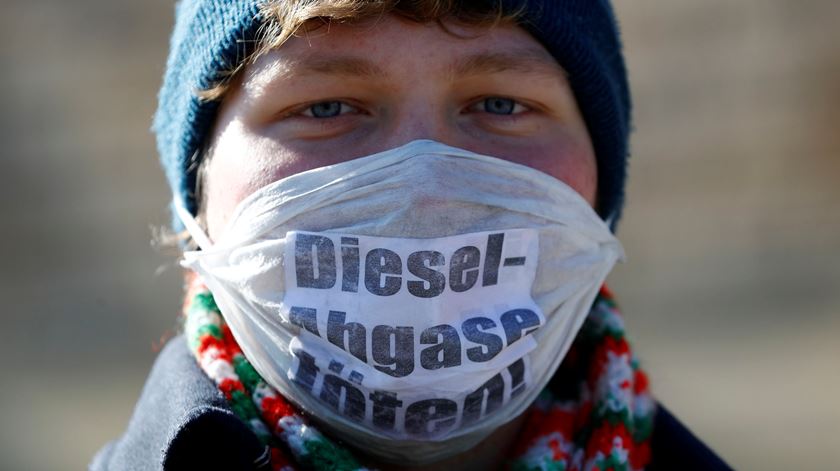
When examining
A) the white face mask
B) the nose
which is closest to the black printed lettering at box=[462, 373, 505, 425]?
the white face mask

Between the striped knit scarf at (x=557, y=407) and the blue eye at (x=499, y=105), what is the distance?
0.57 metres

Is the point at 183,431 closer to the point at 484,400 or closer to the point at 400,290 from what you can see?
the point at 400,290

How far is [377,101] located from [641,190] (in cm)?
480

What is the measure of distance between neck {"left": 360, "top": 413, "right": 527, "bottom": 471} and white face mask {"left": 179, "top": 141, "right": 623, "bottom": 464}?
97 millimetres

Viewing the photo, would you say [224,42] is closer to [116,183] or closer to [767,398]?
[767,398]

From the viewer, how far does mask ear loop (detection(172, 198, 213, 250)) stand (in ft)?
7.77

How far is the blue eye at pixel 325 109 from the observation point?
7.36ft

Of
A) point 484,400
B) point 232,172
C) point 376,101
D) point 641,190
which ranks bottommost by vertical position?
point 641,190

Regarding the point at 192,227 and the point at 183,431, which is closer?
the point at 183,431

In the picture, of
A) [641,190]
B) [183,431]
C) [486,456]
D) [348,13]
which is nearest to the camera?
[183,431]

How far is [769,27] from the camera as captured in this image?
671 cm

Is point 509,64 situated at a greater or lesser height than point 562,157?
greater

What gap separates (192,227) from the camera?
7.98 feet

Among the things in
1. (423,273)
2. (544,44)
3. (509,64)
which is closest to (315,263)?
(423,273)
